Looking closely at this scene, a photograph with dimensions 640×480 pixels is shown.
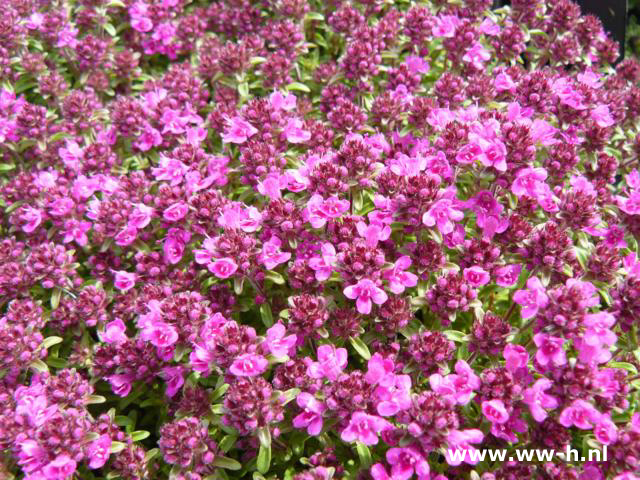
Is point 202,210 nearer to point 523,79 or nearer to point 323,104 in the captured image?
point 323,104

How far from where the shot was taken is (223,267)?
9.62ft

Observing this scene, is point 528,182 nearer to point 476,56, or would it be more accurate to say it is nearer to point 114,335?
point 476,56

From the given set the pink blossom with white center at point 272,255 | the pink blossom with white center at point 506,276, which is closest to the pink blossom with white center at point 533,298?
the pink blossom with white center at point 506,276

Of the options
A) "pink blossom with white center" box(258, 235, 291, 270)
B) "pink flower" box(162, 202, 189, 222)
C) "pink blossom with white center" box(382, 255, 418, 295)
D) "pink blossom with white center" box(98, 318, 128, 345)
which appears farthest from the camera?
"pink flower" box(162, 202, 189, 222)

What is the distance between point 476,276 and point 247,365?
1.30 m

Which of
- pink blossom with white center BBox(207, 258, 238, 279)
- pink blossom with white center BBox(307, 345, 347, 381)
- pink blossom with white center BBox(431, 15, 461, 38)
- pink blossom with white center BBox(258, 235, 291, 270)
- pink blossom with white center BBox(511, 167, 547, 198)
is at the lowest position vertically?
pink blossom with white center BBox(307, 345, 347, 381)

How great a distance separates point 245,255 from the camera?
9.75 ft

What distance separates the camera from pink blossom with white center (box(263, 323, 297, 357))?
2.73 m

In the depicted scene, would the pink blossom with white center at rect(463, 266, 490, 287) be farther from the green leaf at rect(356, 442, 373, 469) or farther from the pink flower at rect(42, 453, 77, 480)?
the pink flower at rect(42, 453, 77, 480)

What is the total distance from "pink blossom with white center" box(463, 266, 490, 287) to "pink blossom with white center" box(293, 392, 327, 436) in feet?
3.38

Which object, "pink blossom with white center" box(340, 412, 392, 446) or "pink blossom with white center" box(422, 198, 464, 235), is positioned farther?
"pink blossom with white center" box(422, 198, 464, 235)

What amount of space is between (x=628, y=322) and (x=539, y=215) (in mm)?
931

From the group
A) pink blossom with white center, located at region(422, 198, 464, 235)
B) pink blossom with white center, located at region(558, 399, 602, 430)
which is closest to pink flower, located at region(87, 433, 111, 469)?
pink blossom with white center, located at region(422, 198, 464, 235)

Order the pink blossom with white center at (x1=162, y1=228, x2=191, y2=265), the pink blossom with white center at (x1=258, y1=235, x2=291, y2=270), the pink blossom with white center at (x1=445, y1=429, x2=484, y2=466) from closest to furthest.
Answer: the pink blossom with white center at (x1=445, y1=429, x2=484, y2=466), the pink blossom with white center at (x1=258, y1=235, x2=291, y2=270), the pink blossom with white center at (x1=162, y1=228, x2=191, y2=265)
